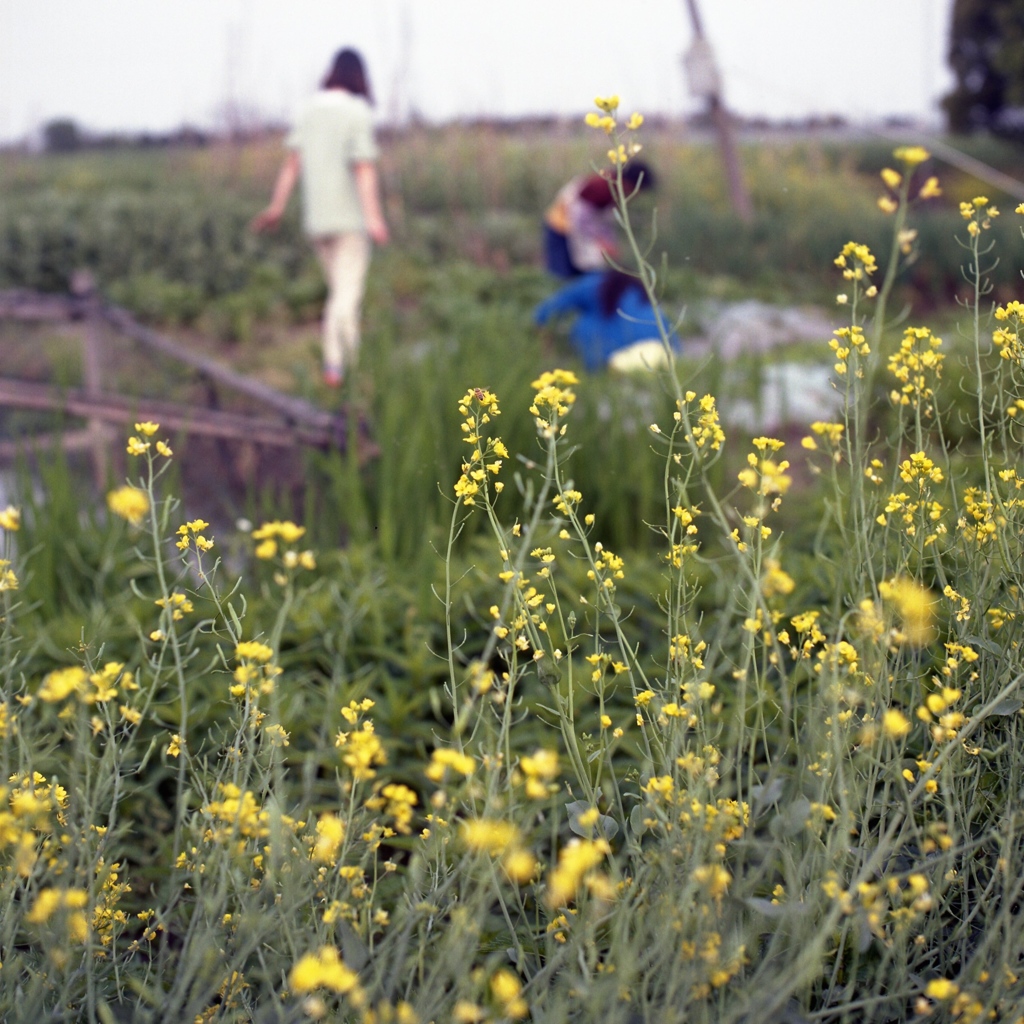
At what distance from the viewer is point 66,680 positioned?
100cm

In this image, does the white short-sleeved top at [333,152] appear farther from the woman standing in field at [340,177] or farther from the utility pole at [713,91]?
the utility pole at [713,91]

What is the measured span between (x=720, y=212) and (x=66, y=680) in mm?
10233

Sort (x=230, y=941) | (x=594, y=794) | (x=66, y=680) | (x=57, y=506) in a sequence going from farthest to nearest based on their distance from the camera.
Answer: (x=57, y=506)
(x=594, y=794)
(x=230, y=941)
(x=66, y=680)

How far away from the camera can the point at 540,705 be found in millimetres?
1646

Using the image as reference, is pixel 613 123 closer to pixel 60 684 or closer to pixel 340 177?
pixel 60 684

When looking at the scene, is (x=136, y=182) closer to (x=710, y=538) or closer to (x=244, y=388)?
(x=244, y=388)

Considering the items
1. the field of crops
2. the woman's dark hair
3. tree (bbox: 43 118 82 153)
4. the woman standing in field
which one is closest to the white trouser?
the woman standing in field

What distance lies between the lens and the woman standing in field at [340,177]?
18.5 ft

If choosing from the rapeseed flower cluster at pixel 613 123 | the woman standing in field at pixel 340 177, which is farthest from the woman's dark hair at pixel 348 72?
the rapeseed flower cluster at pixel 613 123

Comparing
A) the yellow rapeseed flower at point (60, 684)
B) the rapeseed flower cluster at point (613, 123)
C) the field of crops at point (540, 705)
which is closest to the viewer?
the yellow rapeseed flower at point (60, 684)

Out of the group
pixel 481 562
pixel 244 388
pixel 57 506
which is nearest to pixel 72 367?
pixel 244 388

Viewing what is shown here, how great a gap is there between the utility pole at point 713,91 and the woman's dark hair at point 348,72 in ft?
14.3


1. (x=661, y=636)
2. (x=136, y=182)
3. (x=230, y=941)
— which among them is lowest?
(x=661, y=636)

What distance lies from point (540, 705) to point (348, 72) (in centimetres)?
492
